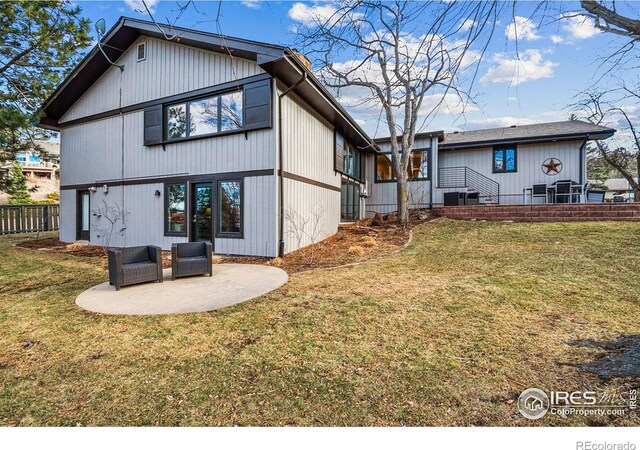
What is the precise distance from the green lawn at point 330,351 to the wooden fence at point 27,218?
12134 mm

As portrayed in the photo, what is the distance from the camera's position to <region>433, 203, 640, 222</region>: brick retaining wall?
928 cm

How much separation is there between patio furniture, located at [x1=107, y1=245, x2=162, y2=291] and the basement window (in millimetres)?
7317

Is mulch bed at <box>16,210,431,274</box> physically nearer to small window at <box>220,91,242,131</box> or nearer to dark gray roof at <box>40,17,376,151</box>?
small window at <box>220,91,242,131</box>

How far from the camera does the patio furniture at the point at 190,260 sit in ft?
19.1

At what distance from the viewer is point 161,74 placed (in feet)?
30.3

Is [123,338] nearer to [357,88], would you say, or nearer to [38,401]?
[38,401]

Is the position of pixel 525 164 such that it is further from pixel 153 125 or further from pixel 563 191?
pixel 153 125

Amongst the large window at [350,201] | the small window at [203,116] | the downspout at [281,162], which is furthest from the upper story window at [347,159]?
the small window at [203,116]

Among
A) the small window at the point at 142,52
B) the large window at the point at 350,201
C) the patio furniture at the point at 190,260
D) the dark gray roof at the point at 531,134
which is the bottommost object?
the patio furniture at the point at 190,260

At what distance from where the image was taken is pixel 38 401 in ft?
7.43

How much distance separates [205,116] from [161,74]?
2.29 m

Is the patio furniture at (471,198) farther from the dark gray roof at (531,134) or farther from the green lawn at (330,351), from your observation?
the green lawn at (330,351)

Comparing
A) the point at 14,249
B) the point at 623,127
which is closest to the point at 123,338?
the point at 14,249

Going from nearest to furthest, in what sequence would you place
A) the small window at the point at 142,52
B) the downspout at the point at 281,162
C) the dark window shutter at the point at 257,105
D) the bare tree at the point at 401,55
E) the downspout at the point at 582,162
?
the bare tree at the point at 401,55 < the dark window shutter at the point at 257,105 < the downspout at the point at 281,162 < the small window at the point at 142,52 < the downspout at the point at 582,162
